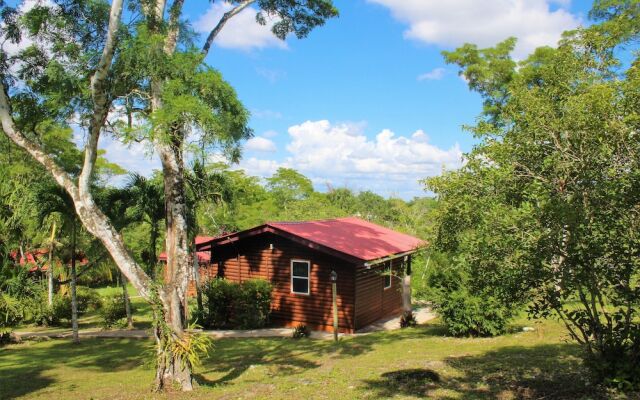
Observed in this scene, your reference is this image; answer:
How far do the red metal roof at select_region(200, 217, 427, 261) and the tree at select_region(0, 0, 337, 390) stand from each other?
718 cm

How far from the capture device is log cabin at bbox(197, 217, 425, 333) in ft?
51.6

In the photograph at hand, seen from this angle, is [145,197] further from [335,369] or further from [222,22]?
[335,369]

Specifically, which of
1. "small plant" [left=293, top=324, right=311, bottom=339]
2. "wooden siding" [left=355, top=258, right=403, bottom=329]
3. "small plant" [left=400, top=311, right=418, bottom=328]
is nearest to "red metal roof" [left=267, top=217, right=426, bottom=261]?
"wooden siding" [left=355, top=258, right=403, bottom=329]

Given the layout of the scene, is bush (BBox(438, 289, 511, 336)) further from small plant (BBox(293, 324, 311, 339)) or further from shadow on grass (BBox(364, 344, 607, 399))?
small plant (BBox(293, 324, 311, 339))

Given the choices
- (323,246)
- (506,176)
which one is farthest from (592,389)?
(323,246)

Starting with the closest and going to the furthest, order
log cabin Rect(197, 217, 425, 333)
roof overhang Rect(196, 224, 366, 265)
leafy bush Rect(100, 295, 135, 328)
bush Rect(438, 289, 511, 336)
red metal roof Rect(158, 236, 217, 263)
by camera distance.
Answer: bush Rect(438, 289, 511, 336) → roof overhang Rect(196, 224, 366, 265) → log cabin Rect(197, 217, 425, 333) → leafy bush Rect(100, 295, 135, 328) → red metal roof Rect(158, 236, 217, 263)

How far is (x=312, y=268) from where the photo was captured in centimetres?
1639

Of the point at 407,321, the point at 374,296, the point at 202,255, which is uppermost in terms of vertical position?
the point at 202,255

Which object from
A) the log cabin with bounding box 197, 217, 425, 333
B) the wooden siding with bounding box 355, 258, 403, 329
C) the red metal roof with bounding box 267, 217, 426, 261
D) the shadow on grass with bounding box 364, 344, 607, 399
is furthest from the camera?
the wooden siding with bounding box 355, 258, 403, 329

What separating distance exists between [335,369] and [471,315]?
181 inches

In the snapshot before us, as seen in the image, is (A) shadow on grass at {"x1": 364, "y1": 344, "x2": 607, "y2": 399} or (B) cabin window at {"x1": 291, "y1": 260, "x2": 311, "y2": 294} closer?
(A) shadow on grass at {"x1": 364, "y1": 344, "x2": 607, "y2": 399}

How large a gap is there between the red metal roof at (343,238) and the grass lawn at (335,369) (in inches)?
115

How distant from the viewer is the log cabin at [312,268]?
51.6 ft

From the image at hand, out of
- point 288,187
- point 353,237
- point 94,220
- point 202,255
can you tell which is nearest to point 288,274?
point 353,237
